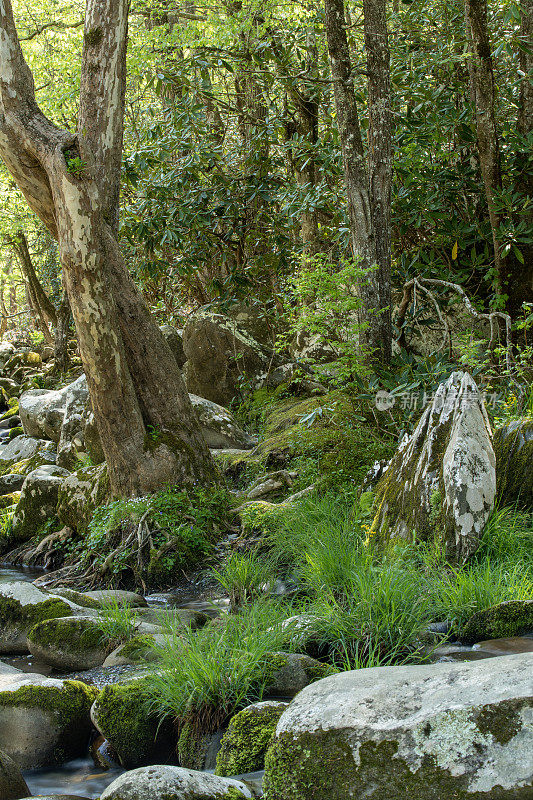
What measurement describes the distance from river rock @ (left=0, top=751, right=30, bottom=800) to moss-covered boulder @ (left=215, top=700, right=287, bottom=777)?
0.87m

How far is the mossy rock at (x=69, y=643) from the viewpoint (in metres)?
4.67

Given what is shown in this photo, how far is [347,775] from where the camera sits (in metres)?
2.36

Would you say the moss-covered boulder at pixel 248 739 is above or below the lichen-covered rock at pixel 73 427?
below

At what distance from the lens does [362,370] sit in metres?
6.76

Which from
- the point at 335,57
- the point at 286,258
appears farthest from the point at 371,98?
the point at 286,258

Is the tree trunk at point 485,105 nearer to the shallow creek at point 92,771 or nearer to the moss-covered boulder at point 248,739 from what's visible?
the shallow creek at point 92,771

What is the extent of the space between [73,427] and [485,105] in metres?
6.75

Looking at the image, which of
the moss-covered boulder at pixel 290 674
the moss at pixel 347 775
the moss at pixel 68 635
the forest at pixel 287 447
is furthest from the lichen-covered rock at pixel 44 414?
the moss at pixel 347 775

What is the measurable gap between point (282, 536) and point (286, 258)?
19.6ft

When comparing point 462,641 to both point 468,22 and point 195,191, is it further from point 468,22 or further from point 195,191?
point 195,191

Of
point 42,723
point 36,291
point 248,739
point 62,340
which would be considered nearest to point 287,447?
point 42,723

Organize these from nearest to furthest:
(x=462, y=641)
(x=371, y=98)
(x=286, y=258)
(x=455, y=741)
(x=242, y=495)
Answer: (x=455, y=741)
(x=462, y=641)
(x=371, y=98)
(x=242, y=495)
(x=286, y=258)

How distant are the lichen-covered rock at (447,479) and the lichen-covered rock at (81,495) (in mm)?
3494

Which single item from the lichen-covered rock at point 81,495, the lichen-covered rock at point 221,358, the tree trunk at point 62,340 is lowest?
the lichen-covered rock at point 81,495
